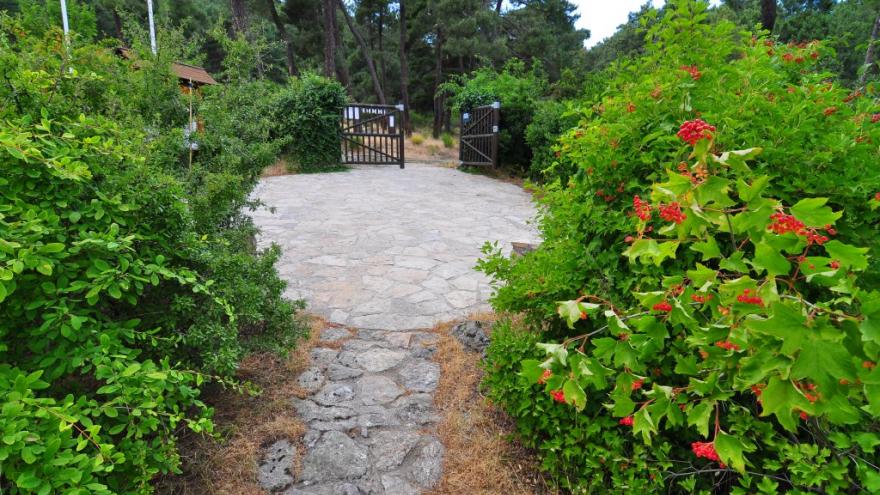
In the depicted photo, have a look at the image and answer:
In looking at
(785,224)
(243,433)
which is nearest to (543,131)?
(243,433)

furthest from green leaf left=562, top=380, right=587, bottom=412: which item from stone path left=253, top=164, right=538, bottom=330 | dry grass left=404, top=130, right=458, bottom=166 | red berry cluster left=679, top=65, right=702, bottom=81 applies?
dry grass left=404, top=130, right=458, bottom=166

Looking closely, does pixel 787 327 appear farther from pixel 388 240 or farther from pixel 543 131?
pixel 543 131

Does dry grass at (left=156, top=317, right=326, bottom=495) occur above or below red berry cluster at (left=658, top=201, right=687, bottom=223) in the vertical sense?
below

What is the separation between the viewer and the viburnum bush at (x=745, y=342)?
0.68m

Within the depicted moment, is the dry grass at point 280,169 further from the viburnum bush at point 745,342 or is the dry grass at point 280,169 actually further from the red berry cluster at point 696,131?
the red berry cluster at point 696,131

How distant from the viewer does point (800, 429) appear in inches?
56.2

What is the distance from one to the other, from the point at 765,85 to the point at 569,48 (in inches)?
1123

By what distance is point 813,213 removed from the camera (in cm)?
75

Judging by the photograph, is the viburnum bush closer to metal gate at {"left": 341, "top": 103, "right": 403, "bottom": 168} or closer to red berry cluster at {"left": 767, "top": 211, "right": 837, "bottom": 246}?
red berry cluster at {"left": 767, "top": 211, "right": 837, "bottom": 246}

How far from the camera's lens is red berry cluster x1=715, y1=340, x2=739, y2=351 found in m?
0.88

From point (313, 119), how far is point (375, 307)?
7.95 meters

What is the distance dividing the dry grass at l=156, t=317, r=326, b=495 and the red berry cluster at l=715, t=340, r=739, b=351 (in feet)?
5.52

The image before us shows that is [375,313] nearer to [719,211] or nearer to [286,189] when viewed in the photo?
[719,211]

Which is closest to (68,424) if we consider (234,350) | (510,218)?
(234,350)
